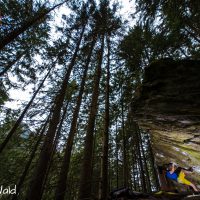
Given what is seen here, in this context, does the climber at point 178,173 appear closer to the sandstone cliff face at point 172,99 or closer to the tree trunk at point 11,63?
the sandstone cliff face at point 172,99

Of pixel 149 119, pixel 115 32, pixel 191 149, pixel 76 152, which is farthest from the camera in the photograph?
pixel 76 152

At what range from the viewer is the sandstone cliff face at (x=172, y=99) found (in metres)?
4.14

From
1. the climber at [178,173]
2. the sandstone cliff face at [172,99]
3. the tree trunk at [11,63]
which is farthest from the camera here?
the tree trunk at [11,63]

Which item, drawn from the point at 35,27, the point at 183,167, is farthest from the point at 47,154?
the point at 35,27

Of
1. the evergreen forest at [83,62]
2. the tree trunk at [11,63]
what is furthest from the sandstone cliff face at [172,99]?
the tree trunk at [11,63]

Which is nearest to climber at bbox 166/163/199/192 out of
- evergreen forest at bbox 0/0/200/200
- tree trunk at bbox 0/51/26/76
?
evergreen forest at bbox 0/0/200/200

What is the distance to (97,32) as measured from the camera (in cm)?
1270

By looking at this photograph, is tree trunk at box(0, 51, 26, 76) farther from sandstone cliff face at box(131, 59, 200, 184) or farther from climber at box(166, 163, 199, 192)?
climber at box(166, 163, 199, 192)

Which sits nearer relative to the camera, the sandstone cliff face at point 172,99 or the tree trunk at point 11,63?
the sandstone cliff face at point 172,99

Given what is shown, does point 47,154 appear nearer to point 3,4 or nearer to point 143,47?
point 143,47

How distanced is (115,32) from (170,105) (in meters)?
10.9

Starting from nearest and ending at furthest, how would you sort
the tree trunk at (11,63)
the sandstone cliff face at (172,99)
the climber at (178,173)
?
the sandstone cliff face at (172,99), the climber at (178,173), the tree trunk at (11,63)

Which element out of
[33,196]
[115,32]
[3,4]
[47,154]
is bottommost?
[33,196]

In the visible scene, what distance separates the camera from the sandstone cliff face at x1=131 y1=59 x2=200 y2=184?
414 centimetres
